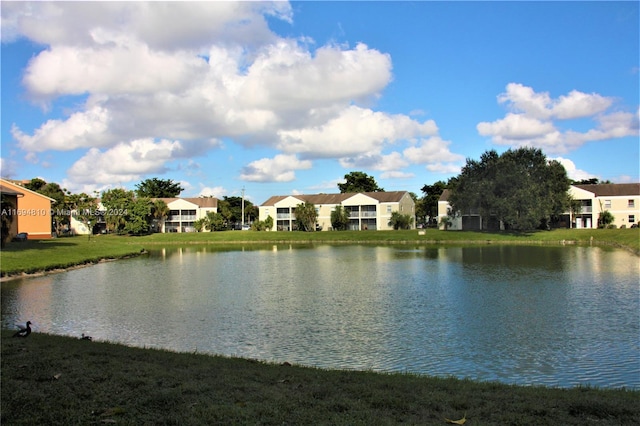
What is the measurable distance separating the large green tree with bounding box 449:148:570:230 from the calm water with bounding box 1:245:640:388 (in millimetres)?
35565

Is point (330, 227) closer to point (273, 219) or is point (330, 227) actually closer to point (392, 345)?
→ point (273, 219)

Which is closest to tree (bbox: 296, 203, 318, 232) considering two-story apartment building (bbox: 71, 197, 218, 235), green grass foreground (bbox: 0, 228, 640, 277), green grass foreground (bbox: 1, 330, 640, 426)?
green grass foreground (bbox: 0, 228, 640, 277)

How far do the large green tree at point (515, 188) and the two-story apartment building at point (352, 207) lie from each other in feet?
63.6

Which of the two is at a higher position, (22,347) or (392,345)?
(22,347)

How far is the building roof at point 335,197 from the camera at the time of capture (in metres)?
97.3

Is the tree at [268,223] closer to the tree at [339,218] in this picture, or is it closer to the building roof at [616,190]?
the tree at [339,218]

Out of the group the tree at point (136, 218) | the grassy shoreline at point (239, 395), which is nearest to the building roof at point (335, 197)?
the tree at point (136, 218)

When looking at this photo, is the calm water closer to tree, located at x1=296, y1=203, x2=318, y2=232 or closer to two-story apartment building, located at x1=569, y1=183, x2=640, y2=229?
two-story apartment building, located at x1=569, y1=183, x2=640, y2=229

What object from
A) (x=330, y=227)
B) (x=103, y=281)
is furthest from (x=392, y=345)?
(x=330, y=227)

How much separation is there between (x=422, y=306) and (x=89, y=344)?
12818mm

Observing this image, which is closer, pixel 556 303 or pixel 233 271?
pixel 556 303

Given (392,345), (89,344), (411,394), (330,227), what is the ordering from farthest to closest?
(330,227)
(392,345)
(89,344)
(411,394)

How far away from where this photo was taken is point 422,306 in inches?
811

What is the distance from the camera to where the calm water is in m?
12.8
